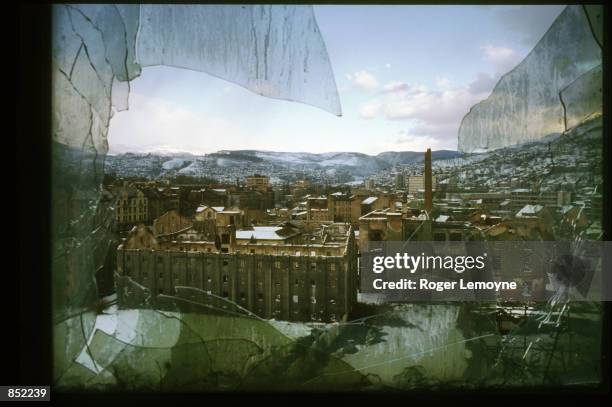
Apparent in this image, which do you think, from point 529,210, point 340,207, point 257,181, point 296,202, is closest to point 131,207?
point 257,181

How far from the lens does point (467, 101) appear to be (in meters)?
2.11

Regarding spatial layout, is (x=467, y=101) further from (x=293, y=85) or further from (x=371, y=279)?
(x=371, y=279)

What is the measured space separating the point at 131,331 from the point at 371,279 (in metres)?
1.29

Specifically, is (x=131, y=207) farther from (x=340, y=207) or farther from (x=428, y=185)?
(x=428, y=185)

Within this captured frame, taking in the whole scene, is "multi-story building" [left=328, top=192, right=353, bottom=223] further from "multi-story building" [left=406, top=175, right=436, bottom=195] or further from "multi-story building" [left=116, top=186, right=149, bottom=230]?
"multi-story building" [left=116, top=186, right=149, bottom=230]

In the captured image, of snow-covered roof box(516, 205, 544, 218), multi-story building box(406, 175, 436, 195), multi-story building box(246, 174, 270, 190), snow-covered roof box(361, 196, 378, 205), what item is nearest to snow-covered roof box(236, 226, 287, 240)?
multi-story building box(246, 174, 270, 190)

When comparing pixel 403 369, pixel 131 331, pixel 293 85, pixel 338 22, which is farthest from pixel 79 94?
pixel 403 369

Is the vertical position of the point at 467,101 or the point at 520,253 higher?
the point at 467,101

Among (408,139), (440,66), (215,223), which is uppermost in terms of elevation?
(440,66)

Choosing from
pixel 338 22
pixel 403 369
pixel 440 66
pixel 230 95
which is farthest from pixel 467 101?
pixel 403 369

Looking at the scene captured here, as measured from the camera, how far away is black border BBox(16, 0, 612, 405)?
201 cm

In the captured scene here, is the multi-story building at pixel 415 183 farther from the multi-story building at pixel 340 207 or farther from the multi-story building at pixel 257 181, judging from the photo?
the multi-story building at pixel 257 181

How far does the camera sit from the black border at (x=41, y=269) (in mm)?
2014

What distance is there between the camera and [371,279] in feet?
6.86
